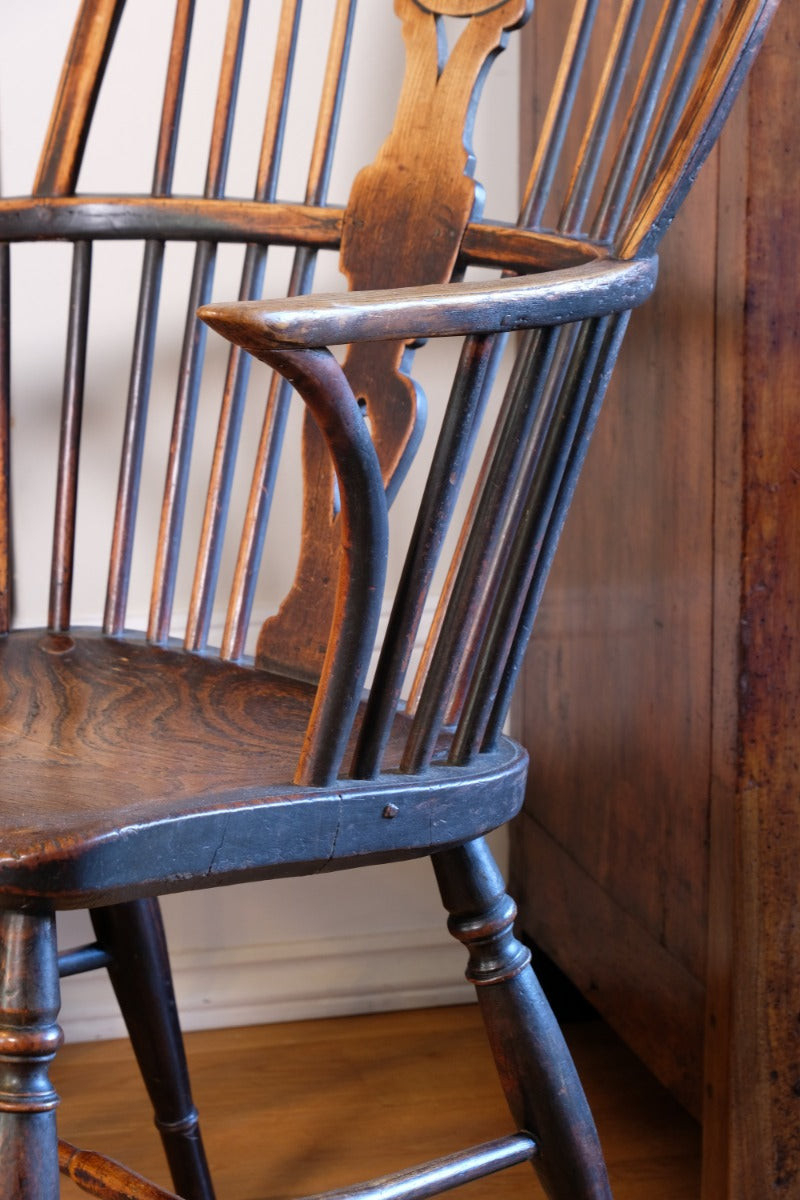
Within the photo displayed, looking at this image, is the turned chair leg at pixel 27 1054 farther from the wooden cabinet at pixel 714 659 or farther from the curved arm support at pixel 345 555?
the wooden cabinet at pixel 714 659

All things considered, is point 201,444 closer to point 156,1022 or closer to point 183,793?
point 156,1022

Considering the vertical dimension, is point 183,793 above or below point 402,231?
below

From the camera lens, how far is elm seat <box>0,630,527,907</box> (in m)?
0.66

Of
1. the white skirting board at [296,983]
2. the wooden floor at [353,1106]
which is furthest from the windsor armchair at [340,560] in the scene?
the white skirting board at [296,983]

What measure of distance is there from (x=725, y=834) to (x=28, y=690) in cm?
52

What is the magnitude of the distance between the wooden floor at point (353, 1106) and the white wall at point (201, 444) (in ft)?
0.16

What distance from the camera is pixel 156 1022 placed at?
3.56ft

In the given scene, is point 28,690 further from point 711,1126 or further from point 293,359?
point 711,1126

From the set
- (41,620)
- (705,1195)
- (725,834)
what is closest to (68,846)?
(725,834)

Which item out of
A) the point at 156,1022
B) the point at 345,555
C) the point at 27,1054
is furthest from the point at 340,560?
the point at 156,1022

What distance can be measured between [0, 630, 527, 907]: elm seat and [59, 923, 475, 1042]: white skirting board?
2.03ft

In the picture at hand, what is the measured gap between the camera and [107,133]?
4.51 feet

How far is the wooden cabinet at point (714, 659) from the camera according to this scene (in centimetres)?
92

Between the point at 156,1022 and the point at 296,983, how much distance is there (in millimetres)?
448
